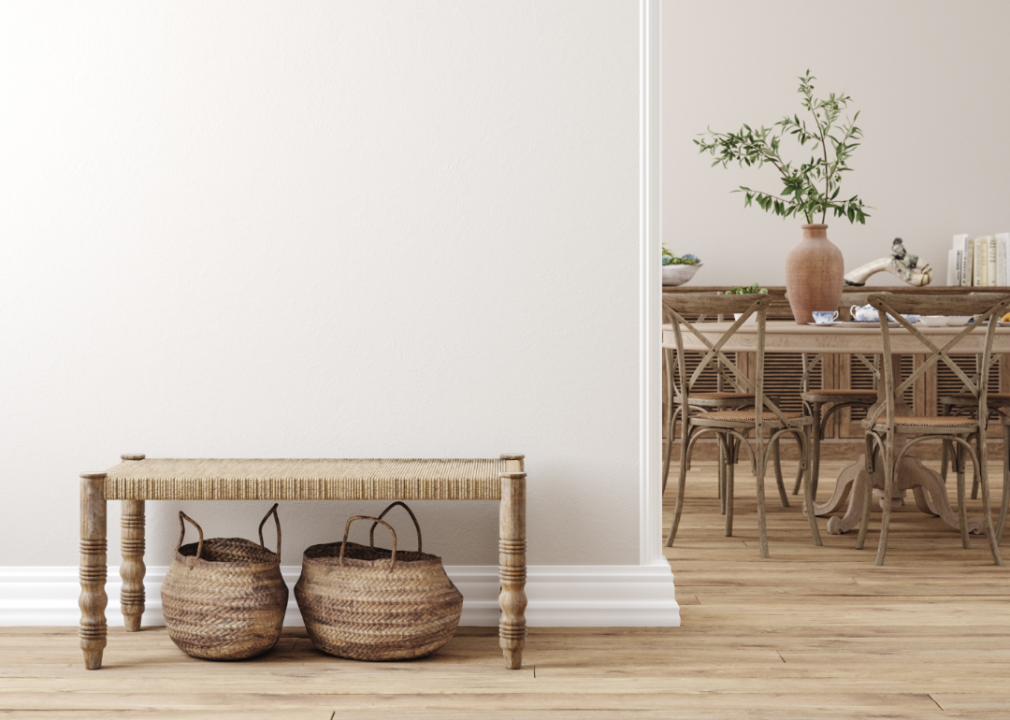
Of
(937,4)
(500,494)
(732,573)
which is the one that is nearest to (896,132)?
(937,4)

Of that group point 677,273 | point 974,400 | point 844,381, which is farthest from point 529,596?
point 844,381

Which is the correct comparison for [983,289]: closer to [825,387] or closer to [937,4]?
[825,387]

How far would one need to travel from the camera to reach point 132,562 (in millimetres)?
2072

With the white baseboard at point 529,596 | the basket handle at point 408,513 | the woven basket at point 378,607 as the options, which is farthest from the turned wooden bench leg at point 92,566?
the basket handle at point 408,513

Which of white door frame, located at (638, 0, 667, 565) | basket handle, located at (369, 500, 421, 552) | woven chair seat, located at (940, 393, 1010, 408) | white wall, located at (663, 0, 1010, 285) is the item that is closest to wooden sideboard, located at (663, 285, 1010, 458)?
white wall, located at (663, 0, 1010, 285)

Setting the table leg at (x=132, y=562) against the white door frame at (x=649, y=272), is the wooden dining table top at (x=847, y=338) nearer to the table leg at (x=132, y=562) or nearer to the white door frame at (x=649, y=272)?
the white door frame at (x=649, y=272)

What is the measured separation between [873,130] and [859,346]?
7.86 feet

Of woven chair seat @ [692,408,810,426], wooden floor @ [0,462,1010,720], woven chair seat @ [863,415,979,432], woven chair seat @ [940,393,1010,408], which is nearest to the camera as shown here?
wooden floor @ [0,462,1010,720]

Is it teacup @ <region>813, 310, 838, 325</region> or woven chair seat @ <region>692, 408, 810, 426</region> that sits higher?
teacup @ <region>813, 310, 838, 325</region>

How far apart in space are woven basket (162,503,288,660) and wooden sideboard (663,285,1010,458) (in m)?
3.04

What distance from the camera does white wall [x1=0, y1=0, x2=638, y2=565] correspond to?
6.97 ft

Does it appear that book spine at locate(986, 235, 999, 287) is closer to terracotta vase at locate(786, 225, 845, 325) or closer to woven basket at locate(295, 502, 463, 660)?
terracotta vase at locate(786, 225, 845, 325)

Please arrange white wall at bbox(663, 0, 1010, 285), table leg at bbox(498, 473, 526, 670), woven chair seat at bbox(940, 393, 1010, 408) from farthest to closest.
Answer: white wall at bbox(663, 0, 1010, 285) → woven chair seat at bbox(940, 393, 1010, 408) → table leg at bbox(498, 473, 526, 670)

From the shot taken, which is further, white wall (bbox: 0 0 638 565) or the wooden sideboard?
the wooden sideboard
